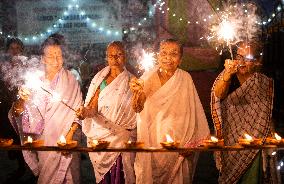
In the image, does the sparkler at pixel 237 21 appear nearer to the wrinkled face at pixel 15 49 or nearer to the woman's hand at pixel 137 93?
the woman's hand at pixel 137 93

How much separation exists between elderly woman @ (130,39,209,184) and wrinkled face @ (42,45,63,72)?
1.35m

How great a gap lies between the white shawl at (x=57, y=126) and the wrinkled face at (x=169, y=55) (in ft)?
4.73

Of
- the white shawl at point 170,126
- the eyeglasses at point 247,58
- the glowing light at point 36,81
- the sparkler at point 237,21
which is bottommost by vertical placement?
the white shawl at point 170,126

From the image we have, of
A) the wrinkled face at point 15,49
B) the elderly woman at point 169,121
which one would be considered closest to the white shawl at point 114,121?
the elderly woman at point 169,121

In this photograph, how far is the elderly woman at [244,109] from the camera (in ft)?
18.5

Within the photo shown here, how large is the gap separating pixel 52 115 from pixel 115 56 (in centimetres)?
126

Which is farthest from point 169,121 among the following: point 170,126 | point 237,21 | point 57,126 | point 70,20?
point 70,20

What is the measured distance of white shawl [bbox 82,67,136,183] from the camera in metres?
5.87

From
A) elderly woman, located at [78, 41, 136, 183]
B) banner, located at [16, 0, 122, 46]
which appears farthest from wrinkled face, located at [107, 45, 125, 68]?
banner, located at [16, 0, 122, 46]

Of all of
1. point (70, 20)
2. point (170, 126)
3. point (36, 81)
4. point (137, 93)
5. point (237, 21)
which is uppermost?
point (70, 20)

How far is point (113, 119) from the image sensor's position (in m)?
5.89

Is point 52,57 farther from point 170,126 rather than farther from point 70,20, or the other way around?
point 70,20

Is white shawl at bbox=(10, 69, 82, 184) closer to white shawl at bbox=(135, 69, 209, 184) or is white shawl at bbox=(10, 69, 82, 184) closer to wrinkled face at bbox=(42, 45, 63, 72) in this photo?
wrinkled face at bbox=(42, 45, 63, 72)

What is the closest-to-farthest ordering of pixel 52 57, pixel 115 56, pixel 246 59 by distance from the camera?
pixel 246 59 < pixel 115 56 < pixel 52 57
